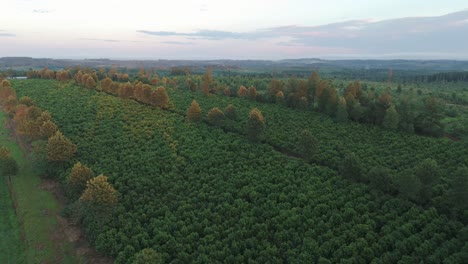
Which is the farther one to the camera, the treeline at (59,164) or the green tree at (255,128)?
the green tree at (255,128)

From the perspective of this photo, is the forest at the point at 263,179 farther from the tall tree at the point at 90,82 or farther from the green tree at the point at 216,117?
the tall tree at the point at 90,82

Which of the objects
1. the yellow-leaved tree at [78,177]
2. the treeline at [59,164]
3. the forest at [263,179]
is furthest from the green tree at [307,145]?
the yellow-leaved tree at [78,177]

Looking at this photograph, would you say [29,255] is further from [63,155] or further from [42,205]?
[63,155]

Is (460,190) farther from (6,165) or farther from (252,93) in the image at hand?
(252,93)

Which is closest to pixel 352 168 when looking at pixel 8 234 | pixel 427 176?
pixel 427 176

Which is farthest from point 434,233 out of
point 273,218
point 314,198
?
point 273,218
